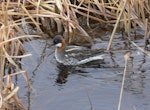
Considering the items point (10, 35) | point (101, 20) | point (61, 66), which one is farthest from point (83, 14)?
point (10, 35)

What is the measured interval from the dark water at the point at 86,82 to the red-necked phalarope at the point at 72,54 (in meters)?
Result: 0.13

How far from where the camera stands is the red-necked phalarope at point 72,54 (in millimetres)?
8125

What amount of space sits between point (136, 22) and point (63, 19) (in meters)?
1.32

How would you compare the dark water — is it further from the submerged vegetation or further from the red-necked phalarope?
the submerged vegetation

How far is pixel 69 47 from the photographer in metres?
8.46

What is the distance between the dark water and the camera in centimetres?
646

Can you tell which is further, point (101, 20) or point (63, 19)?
point (101, 20)

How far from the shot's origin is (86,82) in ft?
23.7

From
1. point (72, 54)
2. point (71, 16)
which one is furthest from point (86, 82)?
point (71, 16)

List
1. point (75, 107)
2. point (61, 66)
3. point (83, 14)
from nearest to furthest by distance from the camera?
point (75, 107) → point (61, 66) → point (83, 14)

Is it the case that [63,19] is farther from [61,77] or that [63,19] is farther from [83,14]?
[61,77]

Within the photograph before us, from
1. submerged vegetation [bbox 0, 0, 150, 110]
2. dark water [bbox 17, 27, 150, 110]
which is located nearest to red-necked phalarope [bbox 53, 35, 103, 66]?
dark water [bbox 17, 27, 150, 110]

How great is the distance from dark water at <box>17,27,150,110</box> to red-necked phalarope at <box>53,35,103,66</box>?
0.41 ft

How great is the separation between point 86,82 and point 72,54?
1.22 meters
